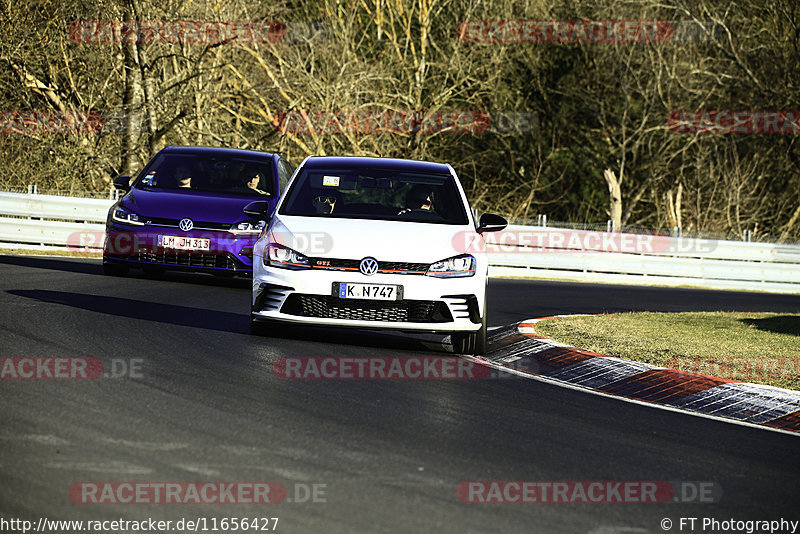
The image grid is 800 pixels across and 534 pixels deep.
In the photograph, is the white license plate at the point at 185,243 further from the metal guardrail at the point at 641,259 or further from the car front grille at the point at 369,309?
the metal guardrail at the point at 641,259

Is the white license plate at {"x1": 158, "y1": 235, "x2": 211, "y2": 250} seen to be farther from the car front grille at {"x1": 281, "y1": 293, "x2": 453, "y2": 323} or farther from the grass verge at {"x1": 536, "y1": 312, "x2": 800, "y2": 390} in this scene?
the car front grille at {"x1": 281, "y1": 293, "x2": 453, "y2": 323}

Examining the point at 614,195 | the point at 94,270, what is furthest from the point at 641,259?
the point at 94,270

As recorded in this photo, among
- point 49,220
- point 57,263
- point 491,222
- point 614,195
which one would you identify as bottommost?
point 57,263

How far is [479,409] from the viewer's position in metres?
7.79

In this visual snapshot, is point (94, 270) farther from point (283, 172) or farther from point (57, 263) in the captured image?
point (283, 172)

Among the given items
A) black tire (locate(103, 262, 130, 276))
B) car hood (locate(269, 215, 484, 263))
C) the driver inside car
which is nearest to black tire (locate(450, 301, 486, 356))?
car hood (locate(269, 215, 484, 263))

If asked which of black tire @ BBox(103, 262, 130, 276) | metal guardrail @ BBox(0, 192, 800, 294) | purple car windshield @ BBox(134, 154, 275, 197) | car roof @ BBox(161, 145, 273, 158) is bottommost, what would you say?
metal guardrail @ BBox(0, 192, 800, 294)

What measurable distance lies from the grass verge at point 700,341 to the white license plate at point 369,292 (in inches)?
98.5

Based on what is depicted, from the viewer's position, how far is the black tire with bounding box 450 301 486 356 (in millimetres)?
10203

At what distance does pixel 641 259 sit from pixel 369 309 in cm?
1758

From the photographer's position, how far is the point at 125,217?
14.5 m

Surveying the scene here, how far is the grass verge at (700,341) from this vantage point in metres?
10.4

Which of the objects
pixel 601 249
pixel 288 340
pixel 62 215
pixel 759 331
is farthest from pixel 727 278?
pixel 288 340

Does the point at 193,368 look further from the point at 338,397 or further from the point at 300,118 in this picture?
the point at 300,118
